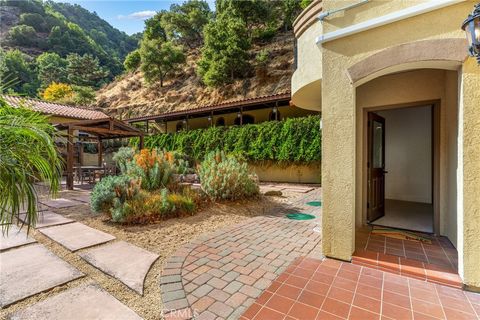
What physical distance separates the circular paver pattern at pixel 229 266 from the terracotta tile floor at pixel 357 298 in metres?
0.20

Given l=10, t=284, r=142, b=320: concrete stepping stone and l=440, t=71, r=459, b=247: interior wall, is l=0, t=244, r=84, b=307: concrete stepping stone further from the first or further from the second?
l=440, t=71, r=459, b=247: interior wall

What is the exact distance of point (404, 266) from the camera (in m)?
2.87

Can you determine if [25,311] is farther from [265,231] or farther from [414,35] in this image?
[414,35]

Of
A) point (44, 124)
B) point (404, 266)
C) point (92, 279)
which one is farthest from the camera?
point (404, 266)

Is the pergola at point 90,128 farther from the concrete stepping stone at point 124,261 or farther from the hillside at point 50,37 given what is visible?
the hillside at point 50,37

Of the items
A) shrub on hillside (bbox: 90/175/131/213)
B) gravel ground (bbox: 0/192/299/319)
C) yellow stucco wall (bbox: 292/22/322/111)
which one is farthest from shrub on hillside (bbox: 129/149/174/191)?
yellow stucco wall (bbox: 292/22/322/111)

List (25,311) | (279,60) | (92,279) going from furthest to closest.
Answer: (279,60) → (92,279) → (25,311)

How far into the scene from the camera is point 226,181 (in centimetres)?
626

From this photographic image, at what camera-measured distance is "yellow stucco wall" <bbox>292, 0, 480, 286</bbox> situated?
236cm

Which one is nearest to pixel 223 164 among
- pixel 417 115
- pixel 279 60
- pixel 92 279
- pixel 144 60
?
pixel 92 279

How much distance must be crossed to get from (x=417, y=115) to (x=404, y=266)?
18.8ft

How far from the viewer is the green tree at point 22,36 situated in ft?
126

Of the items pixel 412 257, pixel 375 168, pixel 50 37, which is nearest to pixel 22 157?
pixel 412 257

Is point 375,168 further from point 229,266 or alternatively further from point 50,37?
point 50,37
